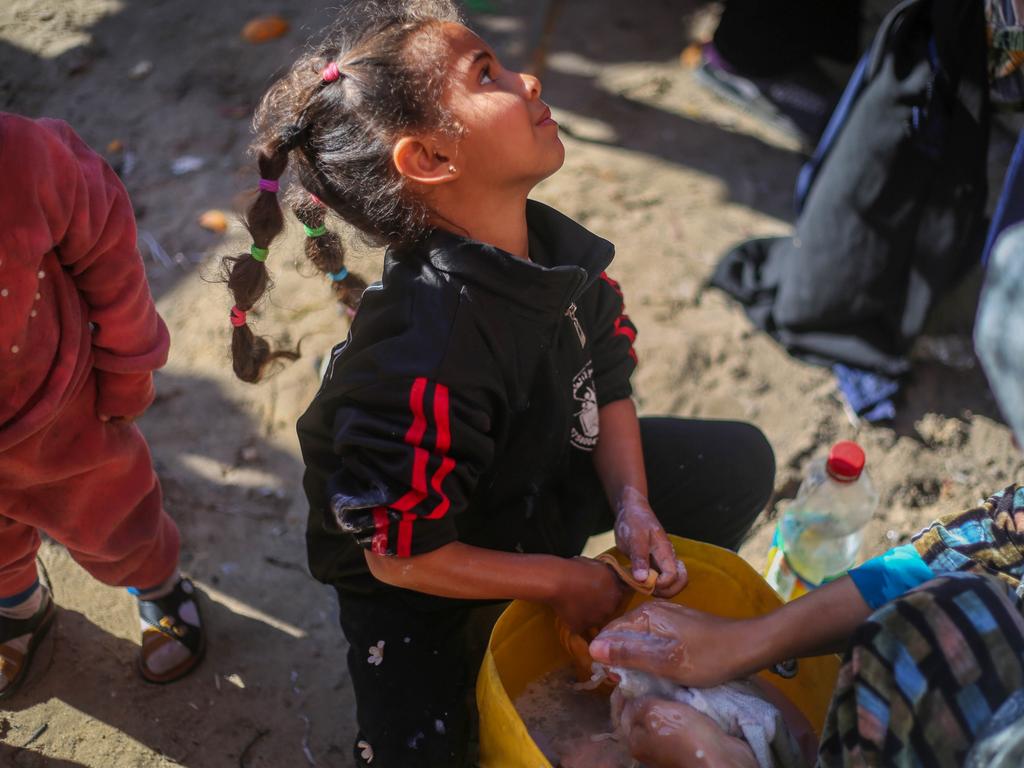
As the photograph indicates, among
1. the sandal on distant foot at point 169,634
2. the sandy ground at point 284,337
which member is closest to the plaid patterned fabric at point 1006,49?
the sandy ground at point 284,337

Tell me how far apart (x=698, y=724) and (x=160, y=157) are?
2833mm

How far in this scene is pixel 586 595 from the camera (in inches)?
61.9

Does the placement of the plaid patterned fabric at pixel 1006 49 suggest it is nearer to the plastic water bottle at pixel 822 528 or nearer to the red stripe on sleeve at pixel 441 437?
the plastic water bottle at pixel 822 528

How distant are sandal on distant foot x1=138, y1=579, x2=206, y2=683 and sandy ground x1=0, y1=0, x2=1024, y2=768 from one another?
0.14 ft

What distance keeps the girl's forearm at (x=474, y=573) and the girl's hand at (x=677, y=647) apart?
0.53 feet

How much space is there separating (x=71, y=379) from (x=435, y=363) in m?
0.67

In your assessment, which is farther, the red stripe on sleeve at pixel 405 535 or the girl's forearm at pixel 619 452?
the girl's forearm at pixel 619 452

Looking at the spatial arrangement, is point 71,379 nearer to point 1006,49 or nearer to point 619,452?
point 619,452

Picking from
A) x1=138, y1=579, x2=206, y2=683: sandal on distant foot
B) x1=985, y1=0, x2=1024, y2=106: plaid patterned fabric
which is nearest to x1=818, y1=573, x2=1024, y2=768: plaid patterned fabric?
x1=138, y1=579, x2=206, y2=683: sandal on distant foot

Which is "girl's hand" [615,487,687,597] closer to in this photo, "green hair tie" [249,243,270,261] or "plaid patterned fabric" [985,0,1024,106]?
"green hair tie" [249,243,270,261]

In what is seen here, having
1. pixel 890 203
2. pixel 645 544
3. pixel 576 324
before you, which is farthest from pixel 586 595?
pixel 890 203

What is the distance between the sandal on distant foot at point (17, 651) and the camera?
199cm

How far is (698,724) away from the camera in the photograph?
1316 mm

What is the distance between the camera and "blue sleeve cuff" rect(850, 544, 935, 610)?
137 centimetres
